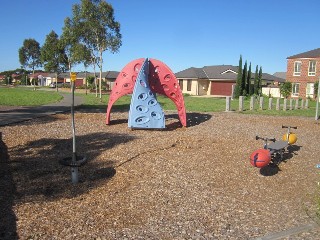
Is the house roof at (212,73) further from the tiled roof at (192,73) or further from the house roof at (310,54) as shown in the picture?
the house roof at (310,54)

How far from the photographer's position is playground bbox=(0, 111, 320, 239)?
4586 mm

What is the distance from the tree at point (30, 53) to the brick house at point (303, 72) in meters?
58.1

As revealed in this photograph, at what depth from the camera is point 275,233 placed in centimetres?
451

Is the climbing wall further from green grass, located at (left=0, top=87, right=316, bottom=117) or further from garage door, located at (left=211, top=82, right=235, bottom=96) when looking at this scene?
garage door, located at (left=211, top=82, right=235, bottom=96)

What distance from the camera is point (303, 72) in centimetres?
3931

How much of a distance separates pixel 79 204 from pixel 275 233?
310 centimetres

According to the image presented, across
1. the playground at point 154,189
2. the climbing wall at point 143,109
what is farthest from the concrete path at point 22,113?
the climbing wall at point 143,109

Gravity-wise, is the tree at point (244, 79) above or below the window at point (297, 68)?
below

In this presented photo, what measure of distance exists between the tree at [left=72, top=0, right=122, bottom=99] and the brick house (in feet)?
76.6

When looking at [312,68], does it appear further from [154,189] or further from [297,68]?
[154,189]

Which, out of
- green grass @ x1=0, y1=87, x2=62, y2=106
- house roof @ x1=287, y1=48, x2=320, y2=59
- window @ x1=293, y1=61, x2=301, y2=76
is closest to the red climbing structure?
green grass @ x1=0, y1=87, x2=62, y2=106

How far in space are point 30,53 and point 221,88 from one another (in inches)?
1984

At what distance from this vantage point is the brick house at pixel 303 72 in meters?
38.3

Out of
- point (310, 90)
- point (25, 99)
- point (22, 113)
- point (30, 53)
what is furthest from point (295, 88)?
point (30, 53)
